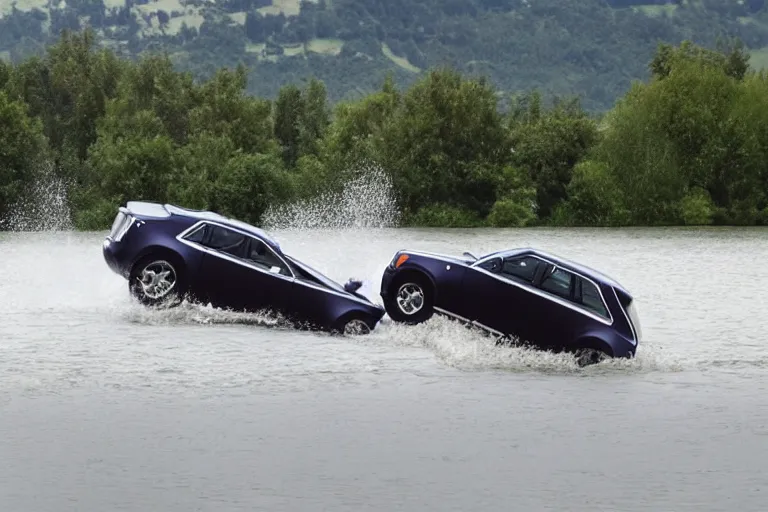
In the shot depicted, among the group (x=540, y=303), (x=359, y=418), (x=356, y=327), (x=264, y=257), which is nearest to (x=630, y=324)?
(x=540, y=303)

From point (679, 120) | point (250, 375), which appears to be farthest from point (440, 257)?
point (679, 120)

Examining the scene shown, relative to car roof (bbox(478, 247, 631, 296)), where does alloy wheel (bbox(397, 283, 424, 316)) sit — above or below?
below

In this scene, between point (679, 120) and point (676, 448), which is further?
point (679, 120)

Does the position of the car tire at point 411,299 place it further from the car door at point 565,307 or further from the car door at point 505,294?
the car door at point 565,307

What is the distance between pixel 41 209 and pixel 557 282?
73.9 meters

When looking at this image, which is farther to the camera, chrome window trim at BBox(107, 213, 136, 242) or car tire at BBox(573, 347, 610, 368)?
chrome window trim at BBox(107, 213, 136, 242)

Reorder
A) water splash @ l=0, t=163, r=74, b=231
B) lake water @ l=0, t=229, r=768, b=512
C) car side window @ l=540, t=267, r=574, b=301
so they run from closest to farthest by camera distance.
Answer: lake water @ l=0, t=229, r=768, b=512
car side window @ l=540, t=267, r=574, b=301
water splash @ l=0, t=163, r=74, b=231

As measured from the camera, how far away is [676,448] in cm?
1731

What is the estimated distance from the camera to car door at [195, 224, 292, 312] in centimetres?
2470

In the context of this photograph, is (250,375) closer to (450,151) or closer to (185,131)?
(450,151)

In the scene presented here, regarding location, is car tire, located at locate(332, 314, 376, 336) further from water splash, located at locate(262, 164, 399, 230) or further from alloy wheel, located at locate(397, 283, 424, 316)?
water splash, located at locate(262, 164, 399, 230)

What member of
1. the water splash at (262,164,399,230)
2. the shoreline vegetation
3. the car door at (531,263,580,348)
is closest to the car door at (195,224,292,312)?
the car door at (531,263,580,348)

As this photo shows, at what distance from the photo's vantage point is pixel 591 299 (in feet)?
74.1

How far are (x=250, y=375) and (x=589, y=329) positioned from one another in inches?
211
